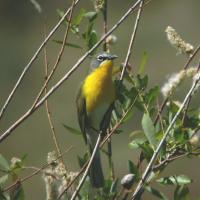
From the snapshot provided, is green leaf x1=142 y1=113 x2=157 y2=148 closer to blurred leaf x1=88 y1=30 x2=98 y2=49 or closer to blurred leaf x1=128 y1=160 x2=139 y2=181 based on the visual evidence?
blurred leaf x1=128 y1=160 x2=139 y2=181

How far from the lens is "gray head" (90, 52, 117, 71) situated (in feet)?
8.36

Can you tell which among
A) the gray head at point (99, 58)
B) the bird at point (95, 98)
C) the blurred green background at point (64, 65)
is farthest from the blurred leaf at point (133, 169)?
the blurred green background at point (64, 65)

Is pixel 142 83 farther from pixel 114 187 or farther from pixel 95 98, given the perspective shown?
pixel 95 98

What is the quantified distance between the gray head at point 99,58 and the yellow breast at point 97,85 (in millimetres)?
16

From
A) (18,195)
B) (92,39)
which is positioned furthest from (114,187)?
(92,39)

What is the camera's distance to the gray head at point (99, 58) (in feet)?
8.36

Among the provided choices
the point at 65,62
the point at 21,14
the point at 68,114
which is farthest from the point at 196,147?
the point at 21,14

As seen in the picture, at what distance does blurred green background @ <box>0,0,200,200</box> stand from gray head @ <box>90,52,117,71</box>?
5182 mm

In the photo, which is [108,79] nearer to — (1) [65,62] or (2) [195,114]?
(2) [195,114]

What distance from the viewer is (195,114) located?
2.01 metres

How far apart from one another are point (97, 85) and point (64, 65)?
7.63 meters

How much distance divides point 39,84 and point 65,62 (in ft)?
1.84

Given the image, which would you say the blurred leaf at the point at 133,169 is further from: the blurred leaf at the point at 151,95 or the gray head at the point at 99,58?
the gray head at the point at 99,58

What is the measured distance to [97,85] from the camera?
2.89 m
